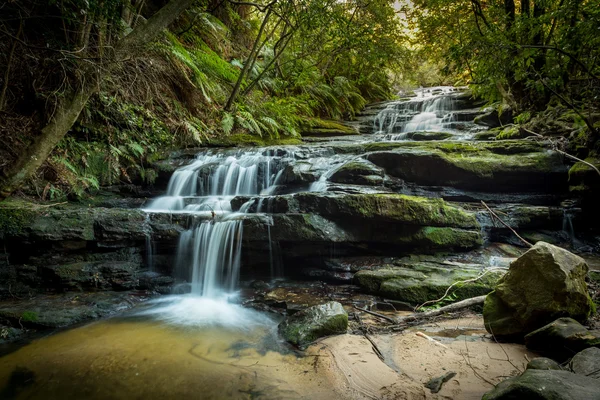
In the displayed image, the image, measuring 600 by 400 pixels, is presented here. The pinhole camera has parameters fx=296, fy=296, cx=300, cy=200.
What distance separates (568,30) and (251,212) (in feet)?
19.5

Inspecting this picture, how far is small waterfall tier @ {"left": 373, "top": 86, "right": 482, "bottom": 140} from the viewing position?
1136 cm

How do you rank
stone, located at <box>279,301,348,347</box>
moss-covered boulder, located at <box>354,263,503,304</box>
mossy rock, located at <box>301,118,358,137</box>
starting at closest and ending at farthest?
stone, located at <box>279,301,348,347</box> → moss-covered boulder, located at <box>354,263,503,304</box> → mossy rock, located at <box>301,118,358,137</box>

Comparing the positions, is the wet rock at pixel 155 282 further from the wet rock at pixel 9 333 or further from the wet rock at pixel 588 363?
the wet rock at pixel 588 363

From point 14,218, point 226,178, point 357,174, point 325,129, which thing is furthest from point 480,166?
point 14,218

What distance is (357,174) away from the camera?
6684mm

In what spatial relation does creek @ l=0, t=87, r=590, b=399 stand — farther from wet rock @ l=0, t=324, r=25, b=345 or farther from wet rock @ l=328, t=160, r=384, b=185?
wet rock @ l=0, t=324, r=25, b=345

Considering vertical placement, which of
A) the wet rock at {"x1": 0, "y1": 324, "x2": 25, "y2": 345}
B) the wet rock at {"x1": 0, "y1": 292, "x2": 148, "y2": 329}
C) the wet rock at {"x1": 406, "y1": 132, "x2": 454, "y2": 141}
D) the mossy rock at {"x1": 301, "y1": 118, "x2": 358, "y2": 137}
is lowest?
the wet rock at {"x1": 0, "y1": 324, "x2": 25, "y2": 345}

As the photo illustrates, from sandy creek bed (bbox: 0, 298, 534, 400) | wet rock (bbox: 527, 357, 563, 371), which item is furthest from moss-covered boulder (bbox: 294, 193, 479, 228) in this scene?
wet rock (bbox: 527, 357, 563, 371)

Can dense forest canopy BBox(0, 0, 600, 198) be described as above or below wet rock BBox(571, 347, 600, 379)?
above

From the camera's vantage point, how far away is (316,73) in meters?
13.5

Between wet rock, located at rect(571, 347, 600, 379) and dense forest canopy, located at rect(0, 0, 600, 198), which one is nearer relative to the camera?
wet rock, located at rect(571, 347, 600, 379)

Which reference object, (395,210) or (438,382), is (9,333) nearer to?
(438,382)

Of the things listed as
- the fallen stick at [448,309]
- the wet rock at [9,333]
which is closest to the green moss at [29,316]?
the wet rock at [9,333]

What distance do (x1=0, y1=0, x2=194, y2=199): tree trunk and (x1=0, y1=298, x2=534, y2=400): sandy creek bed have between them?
215cm
